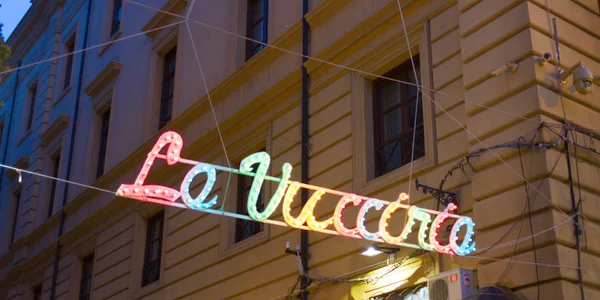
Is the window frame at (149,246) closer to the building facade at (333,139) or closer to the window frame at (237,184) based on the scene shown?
the building facade at (333,139)

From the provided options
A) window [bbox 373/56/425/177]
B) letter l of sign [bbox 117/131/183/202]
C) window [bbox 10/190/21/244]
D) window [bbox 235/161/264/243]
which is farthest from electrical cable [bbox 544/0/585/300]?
window [bbox 10/190/21/244]

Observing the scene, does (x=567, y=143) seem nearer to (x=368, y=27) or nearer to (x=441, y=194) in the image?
(x=441, y=194)

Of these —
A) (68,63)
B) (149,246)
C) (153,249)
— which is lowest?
(153,249)

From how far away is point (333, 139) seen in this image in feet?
43.6

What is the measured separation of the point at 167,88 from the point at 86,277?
5.98 m

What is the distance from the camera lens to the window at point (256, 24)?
16.9 metres

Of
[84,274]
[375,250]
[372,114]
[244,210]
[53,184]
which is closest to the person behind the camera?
[375,250]

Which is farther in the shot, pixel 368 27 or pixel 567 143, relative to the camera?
pixel 368 27

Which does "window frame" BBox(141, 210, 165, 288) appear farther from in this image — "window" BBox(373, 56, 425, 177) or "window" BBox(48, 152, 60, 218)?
"window" BBox(48, 152, 60, 218)

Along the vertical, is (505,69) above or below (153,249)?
below

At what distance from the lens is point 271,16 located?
53.4ft

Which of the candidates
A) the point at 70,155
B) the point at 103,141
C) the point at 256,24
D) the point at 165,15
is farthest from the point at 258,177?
the point at 70,155

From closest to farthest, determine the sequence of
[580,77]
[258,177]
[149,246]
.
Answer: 1. [258,177]
2. [580,77]
3. [149,246]

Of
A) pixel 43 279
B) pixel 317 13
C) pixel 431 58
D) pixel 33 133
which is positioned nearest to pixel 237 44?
pixel 317 13
